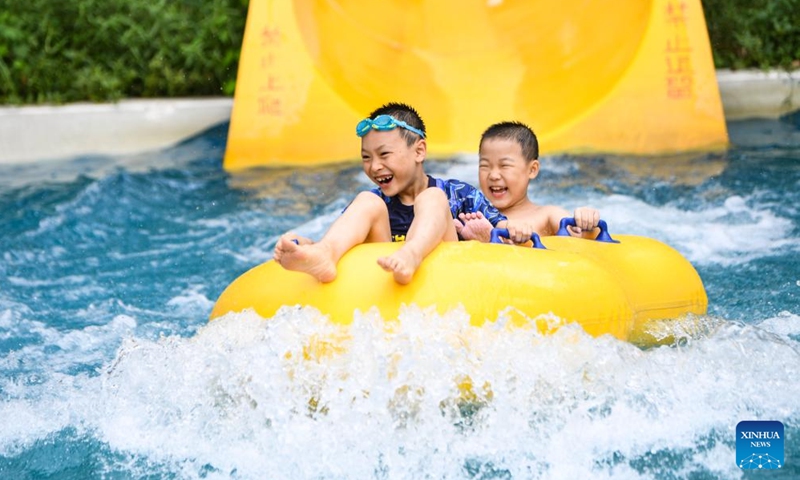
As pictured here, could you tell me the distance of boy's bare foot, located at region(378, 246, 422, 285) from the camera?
7.70 feet

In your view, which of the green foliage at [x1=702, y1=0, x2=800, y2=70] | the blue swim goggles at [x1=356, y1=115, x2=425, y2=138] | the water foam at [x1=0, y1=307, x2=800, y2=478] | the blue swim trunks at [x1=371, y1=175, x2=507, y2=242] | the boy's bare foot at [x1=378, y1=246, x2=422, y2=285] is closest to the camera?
the water foam at [x1=0, y1=307, x2=800, y2=478]

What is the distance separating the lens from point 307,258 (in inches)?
93.4

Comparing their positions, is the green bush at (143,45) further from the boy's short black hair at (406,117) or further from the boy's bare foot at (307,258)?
the boy's bare foot at (307,258)

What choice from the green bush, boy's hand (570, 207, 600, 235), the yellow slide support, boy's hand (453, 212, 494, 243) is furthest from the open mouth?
the green bush

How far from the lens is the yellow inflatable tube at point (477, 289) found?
7.82 feet

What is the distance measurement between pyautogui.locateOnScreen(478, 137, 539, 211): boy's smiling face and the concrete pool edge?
10.3 ft

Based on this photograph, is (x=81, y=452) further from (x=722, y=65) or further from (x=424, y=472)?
(x=722, y=65)

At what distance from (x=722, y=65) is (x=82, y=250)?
12.9 feet

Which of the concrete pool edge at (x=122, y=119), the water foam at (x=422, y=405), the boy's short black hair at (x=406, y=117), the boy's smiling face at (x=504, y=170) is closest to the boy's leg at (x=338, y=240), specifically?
the water foam at (x=422, y=405)

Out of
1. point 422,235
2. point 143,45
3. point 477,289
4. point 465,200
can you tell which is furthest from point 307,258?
point 143,45

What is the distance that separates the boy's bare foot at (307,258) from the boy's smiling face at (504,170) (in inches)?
33.7

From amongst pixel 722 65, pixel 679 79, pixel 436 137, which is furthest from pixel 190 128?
pixel 722 65

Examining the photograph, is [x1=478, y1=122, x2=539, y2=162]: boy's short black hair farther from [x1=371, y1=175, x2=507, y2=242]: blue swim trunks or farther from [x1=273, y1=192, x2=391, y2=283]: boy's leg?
[x1=273, y1=192, x2=391, y2=283]: boy's leg

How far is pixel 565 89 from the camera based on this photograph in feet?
18.1
